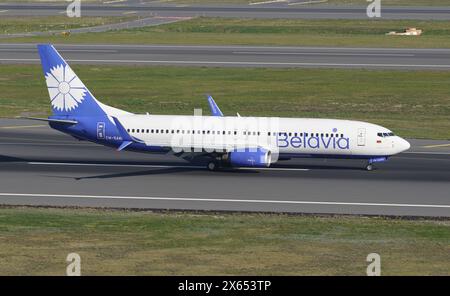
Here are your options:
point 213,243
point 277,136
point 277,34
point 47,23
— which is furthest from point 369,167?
point 47,23

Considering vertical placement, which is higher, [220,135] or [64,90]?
[64,90]

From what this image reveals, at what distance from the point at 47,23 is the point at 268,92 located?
67056mm

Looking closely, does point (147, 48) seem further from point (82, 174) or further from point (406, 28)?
point (82, 174)

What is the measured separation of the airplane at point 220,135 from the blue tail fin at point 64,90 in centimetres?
7

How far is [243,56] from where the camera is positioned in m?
124

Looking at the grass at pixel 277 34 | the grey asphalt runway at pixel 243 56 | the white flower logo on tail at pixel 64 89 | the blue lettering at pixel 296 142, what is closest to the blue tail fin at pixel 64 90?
the white flower logo on tail at pixel 64 89

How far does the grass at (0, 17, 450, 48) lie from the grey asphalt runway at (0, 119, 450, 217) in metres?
61.5

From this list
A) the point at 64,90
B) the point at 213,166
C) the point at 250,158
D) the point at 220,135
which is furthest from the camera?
the point at 64,90

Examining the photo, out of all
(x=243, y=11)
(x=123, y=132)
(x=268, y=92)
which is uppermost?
(x=243, y=11)

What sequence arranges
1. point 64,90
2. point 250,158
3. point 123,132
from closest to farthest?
point 250,158 < point 123,132 < point 64,90

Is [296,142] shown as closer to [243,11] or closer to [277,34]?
[277,34]

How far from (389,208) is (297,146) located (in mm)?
11951

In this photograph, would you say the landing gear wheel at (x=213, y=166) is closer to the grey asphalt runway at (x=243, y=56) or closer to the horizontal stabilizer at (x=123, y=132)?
the horizontal stabilizer at (x=123, y=132)

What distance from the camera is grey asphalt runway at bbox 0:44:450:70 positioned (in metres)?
119
